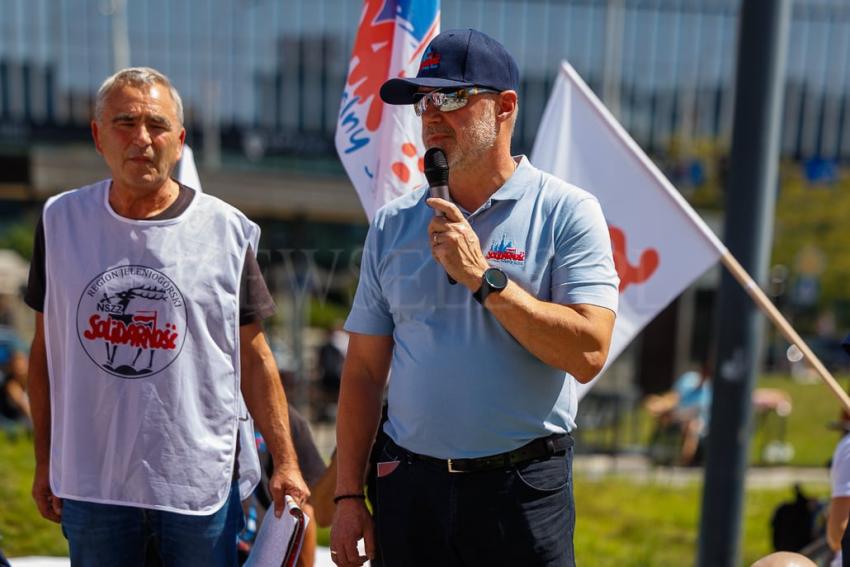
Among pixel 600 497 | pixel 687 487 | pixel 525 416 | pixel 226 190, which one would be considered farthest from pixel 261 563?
pixel 226 190

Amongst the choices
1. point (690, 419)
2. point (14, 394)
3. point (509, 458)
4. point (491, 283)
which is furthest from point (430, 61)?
point (690, 419)

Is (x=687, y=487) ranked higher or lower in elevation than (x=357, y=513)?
lower

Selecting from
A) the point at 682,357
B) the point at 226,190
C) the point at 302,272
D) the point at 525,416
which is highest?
the point at 525,416

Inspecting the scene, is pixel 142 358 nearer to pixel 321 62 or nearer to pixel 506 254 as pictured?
pixel 506 254

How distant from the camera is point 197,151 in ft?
117

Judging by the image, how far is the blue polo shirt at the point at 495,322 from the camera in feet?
7.64

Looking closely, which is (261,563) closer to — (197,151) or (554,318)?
(554,318)

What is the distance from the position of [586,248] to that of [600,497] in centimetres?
670

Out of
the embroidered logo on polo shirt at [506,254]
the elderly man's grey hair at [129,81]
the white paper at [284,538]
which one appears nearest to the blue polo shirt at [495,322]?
the embroidered logo on polo shirt at [506,254]

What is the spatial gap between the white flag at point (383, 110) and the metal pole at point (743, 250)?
1.86 metres

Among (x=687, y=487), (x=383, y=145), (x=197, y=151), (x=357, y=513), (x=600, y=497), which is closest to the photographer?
(x=357, y=513)

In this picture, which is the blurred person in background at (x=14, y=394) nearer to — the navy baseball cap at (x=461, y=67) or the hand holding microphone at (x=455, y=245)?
the navy baseball cap at (x=461, y=67)

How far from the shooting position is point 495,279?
2182mm

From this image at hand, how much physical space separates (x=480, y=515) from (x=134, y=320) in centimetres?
105
